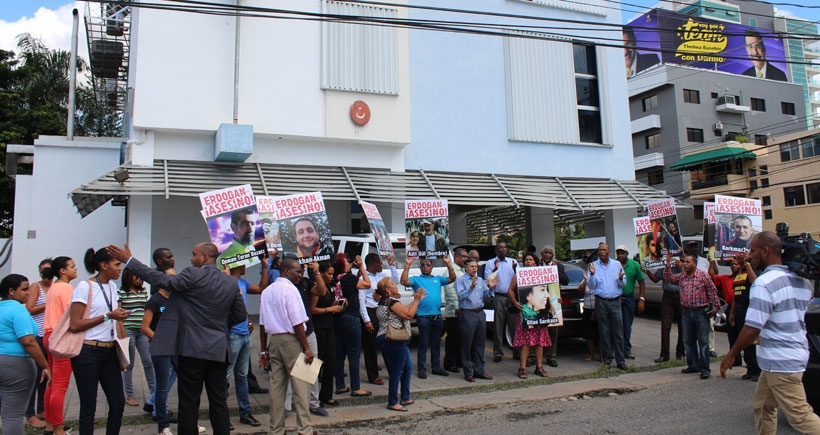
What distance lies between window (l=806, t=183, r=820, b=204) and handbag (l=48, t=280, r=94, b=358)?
137 feet

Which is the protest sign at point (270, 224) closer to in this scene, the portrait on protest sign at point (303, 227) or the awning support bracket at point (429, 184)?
the portrait on protest sign at point (303, 227)

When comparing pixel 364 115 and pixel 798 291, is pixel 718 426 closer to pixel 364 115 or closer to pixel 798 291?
pixel 798 291

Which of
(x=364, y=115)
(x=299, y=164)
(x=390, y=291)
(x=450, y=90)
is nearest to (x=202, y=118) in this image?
(x=299, y=164)

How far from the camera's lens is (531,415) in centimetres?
704

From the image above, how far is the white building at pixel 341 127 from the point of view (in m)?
12.5

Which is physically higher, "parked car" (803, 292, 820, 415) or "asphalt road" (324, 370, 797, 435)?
"parked car" (803, 292, 820, 415)

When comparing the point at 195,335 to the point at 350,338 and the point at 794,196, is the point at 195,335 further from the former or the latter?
the point at 794,196

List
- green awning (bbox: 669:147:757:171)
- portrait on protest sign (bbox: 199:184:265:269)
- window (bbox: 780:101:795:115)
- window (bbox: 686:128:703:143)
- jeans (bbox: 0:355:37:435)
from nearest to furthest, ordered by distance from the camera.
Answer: jeans (bbox: 0:355:37:435) < portrait on protest sign (bbox: 199:184:265:269) < green awning (bbox: 669:147:757:171) < window (bbox: 686:128:703:143) < window (bbox: 780:101:795:115)

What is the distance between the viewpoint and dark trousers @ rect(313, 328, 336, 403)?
289 inches

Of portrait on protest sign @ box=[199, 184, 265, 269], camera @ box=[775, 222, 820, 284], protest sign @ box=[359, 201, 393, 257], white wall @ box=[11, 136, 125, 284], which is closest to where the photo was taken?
camera @ box=[775, 222, 820, 284]

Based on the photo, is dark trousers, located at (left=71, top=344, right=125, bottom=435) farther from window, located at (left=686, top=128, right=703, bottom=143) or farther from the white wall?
window, located at (left=686, top=128, right=703, bottom=143)

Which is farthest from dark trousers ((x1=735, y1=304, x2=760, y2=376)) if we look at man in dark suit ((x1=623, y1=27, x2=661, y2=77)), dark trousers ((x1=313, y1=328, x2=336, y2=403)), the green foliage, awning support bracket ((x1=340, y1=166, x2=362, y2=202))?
man in dark suit ((x1=623, y1=27, x2=661, y2=77))

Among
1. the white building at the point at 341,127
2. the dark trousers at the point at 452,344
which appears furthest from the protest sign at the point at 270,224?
the white building at the point at 341,127

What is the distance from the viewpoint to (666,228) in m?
10.7
